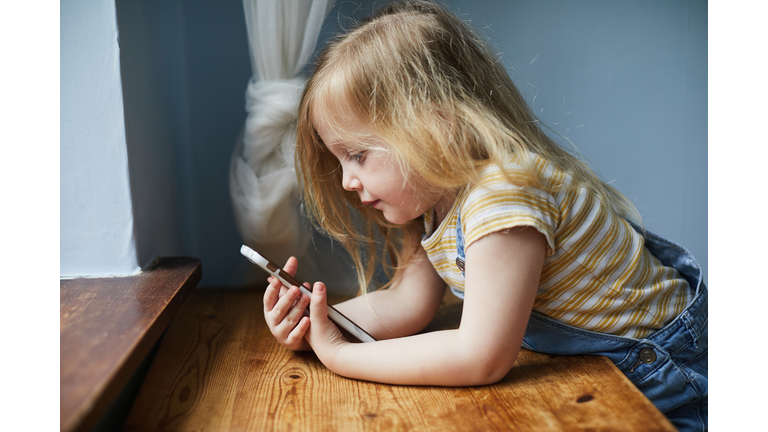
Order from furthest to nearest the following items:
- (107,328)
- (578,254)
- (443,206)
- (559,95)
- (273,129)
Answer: (559,95) < (273,129) < (443,206) < (578,254) < (107,328)

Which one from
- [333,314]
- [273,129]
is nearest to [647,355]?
[333,314]

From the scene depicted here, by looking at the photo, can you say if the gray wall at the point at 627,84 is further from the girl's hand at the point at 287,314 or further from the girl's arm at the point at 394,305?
the girl's hand at the point at 287,314

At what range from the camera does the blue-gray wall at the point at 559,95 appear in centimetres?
94

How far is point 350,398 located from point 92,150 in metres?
0.48

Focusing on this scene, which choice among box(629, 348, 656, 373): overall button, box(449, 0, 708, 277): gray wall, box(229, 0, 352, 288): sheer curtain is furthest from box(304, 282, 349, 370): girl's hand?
box(449, 0, 708, 277): gray wall

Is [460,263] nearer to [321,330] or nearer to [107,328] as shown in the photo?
[321,330]

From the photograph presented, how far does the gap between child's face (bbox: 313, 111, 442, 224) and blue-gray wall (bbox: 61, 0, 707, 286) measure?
0.37 m

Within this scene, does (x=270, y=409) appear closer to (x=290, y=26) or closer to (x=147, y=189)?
(x=147, y=189)

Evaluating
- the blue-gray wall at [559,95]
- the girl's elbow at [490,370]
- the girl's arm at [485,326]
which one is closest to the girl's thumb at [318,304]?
the girl's arm at [485,326]

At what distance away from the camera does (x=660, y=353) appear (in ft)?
2.19

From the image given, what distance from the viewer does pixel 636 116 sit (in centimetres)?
104

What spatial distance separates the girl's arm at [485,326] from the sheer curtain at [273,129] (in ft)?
1.27

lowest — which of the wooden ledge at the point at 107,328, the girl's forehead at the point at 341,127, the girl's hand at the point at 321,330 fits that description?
the girl's hand at the point at 321,330

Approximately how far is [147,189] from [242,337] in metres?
0.28
